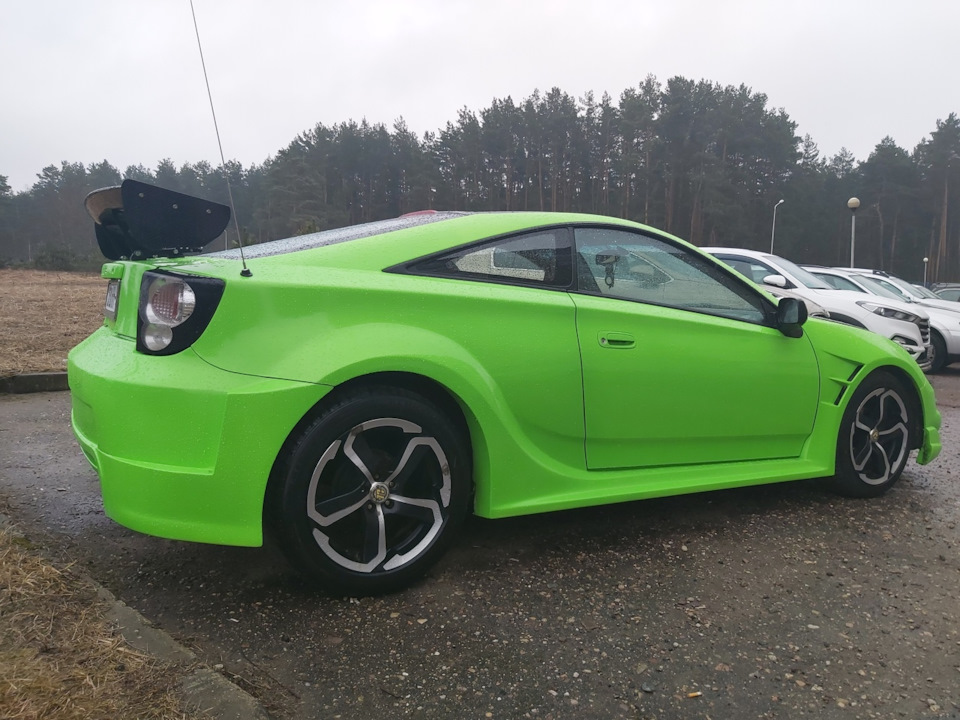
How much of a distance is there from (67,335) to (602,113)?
44.5m

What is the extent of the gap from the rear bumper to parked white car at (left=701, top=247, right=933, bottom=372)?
25.8 ft

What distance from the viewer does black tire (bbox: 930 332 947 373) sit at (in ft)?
33.9

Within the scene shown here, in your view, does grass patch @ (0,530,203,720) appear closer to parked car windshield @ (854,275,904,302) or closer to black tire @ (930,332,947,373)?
parked car windshield @ (854,275,904,302)

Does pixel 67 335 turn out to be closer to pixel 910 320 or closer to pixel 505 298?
pixel 505 298

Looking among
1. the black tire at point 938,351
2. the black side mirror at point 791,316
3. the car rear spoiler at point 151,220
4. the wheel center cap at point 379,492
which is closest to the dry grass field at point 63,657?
the wheel center cap at point 379,492

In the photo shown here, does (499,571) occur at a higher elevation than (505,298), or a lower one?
lower

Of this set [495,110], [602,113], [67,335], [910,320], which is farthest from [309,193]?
[910,320]

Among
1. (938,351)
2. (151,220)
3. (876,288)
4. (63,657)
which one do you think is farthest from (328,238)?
(938,351)

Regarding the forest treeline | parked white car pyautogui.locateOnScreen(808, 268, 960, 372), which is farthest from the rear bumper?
the forest treeline

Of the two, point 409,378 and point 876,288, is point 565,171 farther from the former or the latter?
point 409,378

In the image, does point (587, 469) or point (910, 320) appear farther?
point (910, 320)

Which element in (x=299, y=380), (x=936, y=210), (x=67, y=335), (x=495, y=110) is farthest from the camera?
(x=936, y=210)

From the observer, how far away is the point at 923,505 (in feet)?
12.1

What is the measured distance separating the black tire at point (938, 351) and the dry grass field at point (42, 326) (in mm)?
10992
